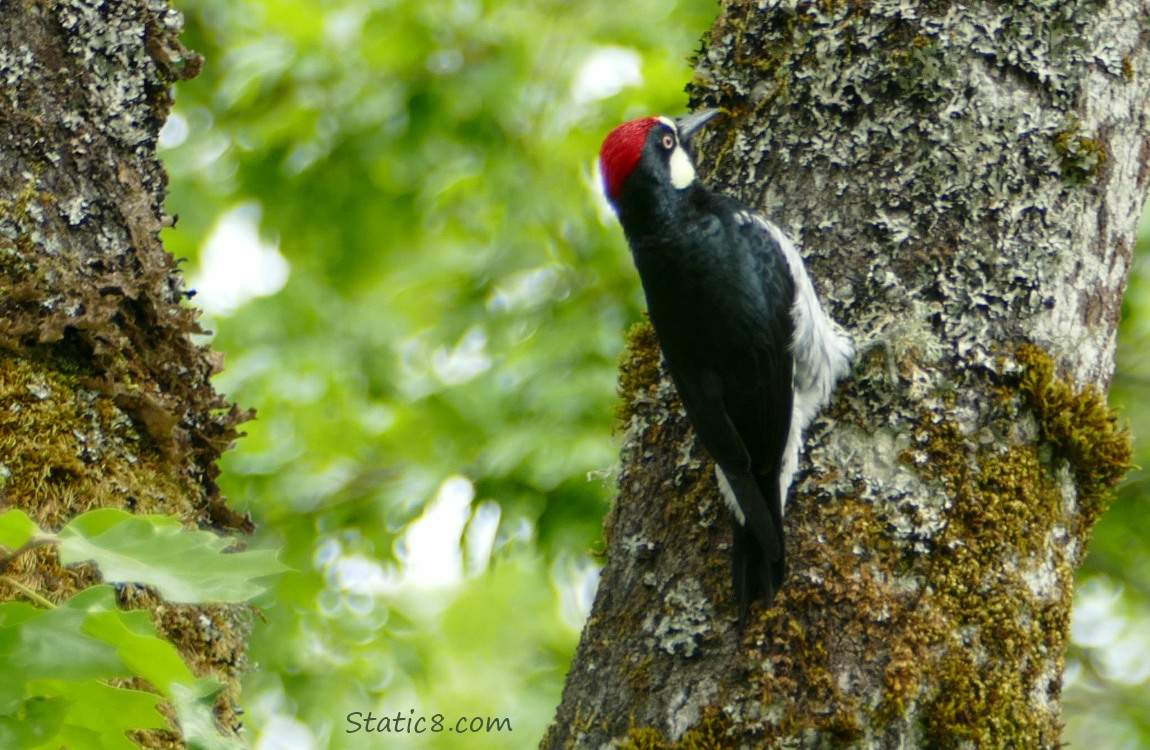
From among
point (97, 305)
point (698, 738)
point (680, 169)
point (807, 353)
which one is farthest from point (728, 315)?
point (97, 305)

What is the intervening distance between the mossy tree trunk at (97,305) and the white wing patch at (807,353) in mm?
1266

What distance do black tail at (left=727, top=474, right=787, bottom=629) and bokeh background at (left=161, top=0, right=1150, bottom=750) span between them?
2.01 metres

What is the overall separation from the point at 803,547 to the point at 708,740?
0.43 m

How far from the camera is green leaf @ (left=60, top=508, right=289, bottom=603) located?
1175 mm

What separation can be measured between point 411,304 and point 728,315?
260cm

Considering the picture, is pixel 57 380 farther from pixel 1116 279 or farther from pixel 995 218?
pixel 1116 279

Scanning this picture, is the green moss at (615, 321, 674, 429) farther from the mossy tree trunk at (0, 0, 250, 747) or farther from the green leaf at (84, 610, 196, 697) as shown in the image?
the green leaf at (84, 610, 196, 697)

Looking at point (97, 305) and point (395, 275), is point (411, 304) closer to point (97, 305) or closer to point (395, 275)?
point (395, 275)

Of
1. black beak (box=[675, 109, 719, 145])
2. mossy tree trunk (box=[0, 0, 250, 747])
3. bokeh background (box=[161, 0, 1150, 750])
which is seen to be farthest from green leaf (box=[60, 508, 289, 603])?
bokeh background (box=[161, 0, 1150, 750])

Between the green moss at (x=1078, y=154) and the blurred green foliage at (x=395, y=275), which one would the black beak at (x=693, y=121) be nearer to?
the green moss at (x=1078, y=154)

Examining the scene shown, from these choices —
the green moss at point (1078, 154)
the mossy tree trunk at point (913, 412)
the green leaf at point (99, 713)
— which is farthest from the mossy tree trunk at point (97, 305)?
the green moss at point (1078, 154)

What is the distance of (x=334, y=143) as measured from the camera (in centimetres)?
502

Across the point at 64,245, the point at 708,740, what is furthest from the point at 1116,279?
the point at 64,245

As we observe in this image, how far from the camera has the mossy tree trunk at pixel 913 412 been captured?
200 centimetres
